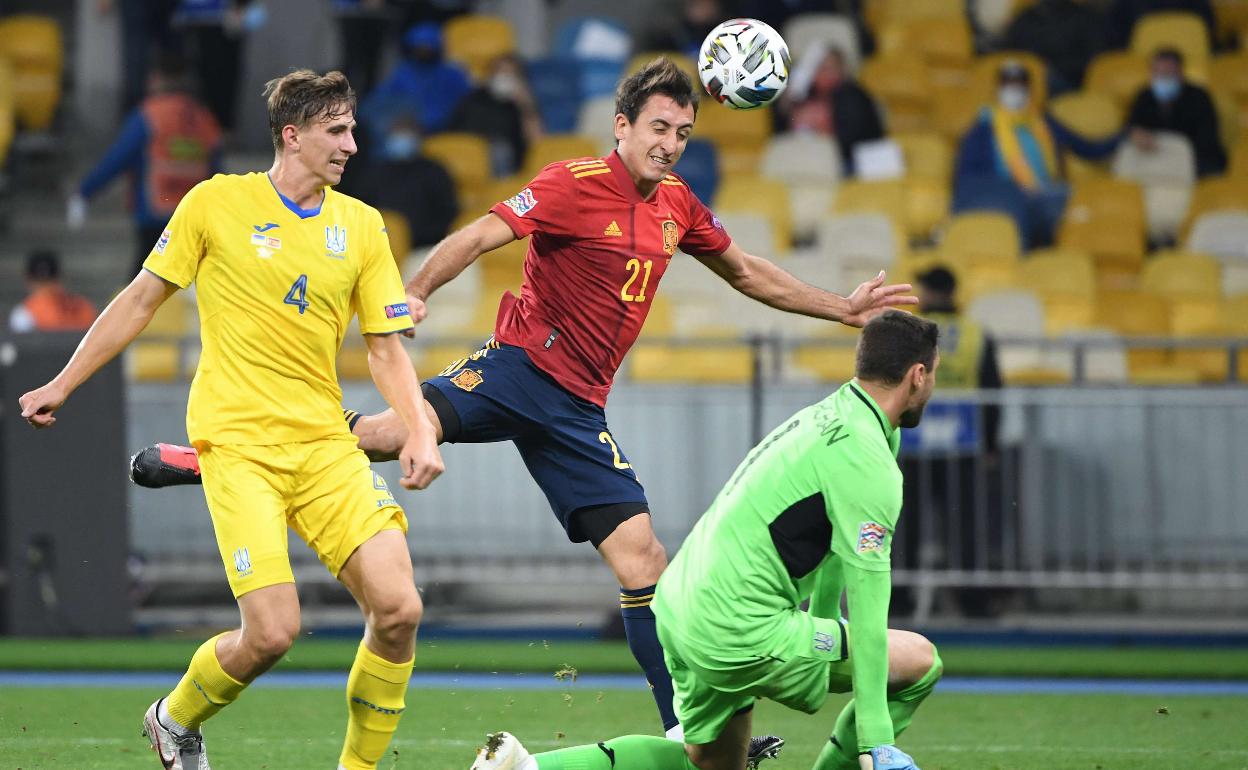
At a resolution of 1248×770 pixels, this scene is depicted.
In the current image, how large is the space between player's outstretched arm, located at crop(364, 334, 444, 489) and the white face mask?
34.5ft

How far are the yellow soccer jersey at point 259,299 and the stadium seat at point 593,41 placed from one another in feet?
38.6

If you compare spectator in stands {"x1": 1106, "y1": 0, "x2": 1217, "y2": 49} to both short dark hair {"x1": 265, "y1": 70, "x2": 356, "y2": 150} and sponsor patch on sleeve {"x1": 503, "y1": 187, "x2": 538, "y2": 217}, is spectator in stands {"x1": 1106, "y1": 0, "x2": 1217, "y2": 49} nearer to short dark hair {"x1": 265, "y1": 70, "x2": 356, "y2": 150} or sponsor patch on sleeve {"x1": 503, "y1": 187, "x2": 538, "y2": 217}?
sponsor patch on sleeve {"x1": 503, "y1": 187, "x2": 538, "y2": 217}

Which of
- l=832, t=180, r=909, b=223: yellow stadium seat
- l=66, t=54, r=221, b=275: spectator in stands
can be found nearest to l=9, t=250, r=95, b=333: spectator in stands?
l=66, t=54, r=221, b=275: spectator in stands

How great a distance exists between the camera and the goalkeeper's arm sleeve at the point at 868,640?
17.8ft

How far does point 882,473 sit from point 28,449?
820 centimetres

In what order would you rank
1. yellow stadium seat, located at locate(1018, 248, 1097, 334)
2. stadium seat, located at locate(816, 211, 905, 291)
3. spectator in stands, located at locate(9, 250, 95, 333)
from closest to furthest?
spectator in stands, located at locate(9, 250, 95, 333) < yellow stadium seat, located at locate(1018, 248, 1097, 334) < stadium seat, located at locate(816, 211, 905, 291)

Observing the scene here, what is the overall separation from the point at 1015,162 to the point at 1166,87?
1.62 meters

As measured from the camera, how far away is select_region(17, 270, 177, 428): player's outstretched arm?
6188 mm

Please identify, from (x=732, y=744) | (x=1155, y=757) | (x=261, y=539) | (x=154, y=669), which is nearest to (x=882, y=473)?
(x=732, y=744)

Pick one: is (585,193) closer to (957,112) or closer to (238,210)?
(238,210)

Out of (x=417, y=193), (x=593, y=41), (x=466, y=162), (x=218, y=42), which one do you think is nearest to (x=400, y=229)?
(x=417, y=193)

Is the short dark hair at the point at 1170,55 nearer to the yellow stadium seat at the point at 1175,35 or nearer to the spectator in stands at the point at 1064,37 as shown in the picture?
the yellow stadium seat at the point at 1175,35

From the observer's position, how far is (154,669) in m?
11.2

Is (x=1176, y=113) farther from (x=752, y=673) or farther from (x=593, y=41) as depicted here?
(x=752, y=673)
